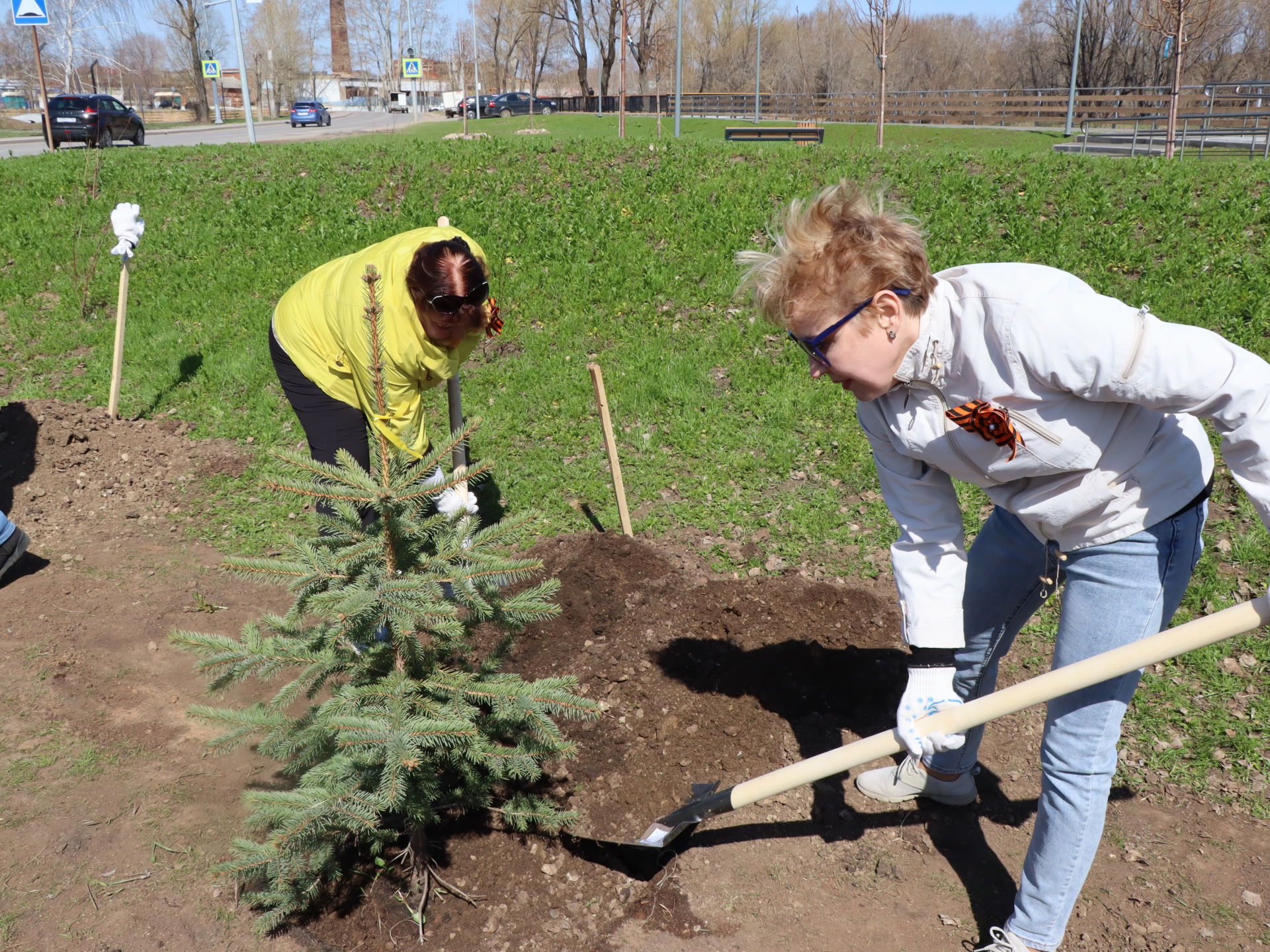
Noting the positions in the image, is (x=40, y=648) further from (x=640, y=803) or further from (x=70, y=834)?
(x=640, y=803)

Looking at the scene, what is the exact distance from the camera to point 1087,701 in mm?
2111

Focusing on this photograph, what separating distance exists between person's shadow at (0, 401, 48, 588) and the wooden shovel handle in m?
5.49

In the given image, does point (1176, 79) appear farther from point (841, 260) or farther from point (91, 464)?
point (91, 464)

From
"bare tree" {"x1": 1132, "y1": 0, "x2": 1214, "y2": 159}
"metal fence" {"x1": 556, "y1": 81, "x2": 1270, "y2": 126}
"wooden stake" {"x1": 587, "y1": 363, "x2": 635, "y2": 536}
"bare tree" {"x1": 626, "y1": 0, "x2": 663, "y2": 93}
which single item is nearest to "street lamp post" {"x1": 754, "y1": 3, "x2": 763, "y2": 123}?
"metal fence" {"x1": 556, "y1": 81, "x2": 1270, "y2": 126}

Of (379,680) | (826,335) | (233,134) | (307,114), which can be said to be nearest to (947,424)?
(826,335)

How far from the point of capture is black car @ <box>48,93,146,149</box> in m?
19.5

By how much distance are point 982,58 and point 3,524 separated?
5346 centimetres

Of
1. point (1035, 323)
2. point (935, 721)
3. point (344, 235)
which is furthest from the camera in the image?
point (344, 235)

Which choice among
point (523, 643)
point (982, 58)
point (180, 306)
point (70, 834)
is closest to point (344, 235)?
point (180, 306)

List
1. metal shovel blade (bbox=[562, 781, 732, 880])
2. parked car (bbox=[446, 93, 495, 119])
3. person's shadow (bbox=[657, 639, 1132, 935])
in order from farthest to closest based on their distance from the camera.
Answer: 1. parked car (bbox=[446, 93, 495, 119])
2. person's shadow (bbox=[657, 639, 1132, 935])
3. metal shovel blade (bbox=[562, 781, 732, 880])

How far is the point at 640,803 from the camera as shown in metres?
3.05

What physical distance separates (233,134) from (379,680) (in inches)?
1265

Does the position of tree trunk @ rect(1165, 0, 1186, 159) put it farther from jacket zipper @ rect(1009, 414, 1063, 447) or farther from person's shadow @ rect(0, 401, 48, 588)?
person's shadow @ rect(0, 401, 48, 588)

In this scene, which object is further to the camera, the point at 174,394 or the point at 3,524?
the point at 174,394
